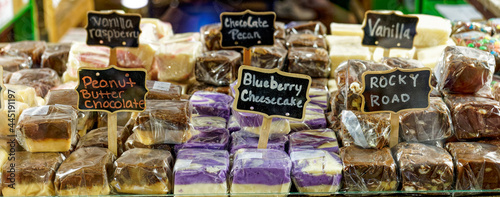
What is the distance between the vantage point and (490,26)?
3.28 meters

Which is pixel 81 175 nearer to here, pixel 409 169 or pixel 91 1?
pixel 409 169

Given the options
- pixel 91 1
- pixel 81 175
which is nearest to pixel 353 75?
pixel 81 175

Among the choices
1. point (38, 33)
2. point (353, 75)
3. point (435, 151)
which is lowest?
point (38, 33)

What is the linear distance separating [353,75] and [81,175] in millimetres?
1301

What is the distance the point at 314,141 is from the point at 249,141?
30cm

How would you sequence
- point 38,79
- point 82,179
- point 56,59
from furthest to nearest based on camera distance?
point 56,59 < point 38,79 < point 82,179

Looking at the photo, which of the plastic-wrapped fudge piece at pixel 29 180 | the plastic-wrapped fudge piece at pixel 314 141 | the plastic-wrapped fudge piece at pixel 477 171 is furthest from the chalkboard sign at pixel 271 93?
the plastic-wrapped fudge piece at pixel 29 180

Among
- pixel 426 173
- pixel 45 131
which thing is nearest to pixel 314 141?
pixel 426 173

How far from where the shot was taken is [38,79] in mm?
2711

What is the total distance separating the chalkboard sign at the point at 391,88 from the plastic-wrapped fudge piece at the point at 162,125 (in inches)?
31.4

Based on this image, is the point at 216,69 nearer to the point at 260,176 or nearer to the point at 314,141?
the point at 314,141

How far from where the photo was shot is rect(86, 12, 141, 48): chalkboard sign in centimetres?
278

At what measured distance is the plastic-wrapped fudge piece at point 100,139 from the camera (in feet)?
7.02

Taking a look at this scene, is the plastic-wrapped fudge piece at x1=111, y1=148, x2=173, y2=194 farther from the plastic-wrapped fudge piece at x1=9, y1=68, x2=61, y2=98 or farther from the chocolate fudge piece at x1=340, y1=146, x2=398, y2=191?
the plastic-wrapped fudge piece at x1=9, y1=68, x2=61, y2=98
